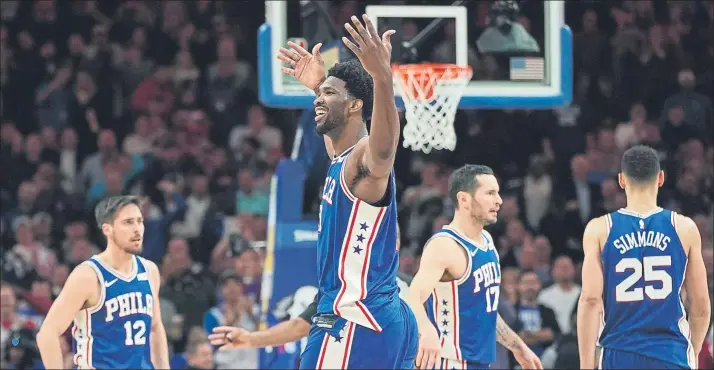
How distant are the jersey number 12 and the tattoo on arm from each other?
2.39 m

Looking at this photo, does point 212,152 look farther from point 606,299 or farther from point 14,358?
Answer: point 606,299

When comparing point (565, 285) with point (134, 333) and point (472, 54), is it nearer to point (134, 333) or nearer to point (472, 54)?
point (472, 54)

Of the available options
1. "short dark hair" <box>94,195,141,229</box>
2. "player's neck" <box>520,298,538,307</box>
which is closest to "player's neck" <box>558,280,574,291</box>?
"player's neck" <box>520,298,538,307</box>

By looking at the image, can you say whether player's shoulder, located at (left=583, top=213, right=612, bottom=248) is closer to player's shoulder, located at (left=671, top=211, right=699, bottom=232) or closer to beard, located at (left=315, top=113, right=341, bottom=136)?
player's shoulder, located at (left=671, top=211, right=699, bottom=232)

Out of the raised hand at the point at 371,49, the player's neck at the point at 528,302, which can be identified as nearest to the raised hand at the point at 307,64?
the raised hand at the point at 371,49

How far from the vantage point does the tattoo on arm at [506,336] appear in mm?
8219

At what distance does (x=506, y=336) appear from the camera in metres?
8.30

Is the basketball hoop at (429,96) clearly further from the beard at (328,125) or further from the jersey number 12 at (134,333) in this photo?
the beard at (328,125)

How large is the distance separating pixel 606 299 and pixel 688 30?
973 cm

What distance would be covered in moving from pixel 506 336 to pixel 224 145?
8.58m

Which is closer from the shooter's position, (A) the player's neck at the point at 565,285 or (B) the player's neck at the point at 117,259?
(B) the player's neck at the point at 117,259

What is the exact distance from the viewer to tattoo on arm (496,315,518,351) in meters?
8.22

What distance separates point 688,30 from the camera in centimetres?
1666

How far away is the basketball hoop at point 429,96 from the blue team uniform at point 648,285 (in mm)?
2336
